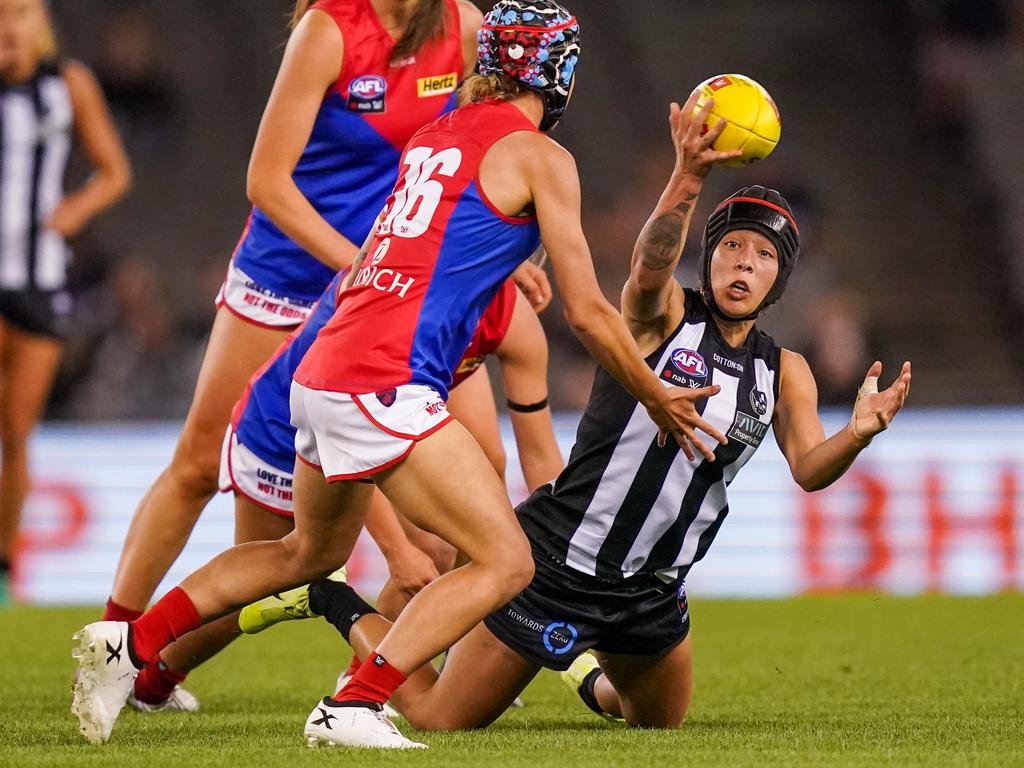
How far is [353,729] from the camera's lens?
3998 millimetres

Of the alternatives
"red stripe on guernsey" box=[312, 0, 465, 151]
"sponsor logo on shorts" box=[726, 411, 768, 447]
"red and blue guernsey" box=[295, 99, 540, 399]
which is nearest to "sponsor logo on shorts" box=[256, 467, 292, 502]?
"red and blue guernsey" box=[295, 99, 540, 399]

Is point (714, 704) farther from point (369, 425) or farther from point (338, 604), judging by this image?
point (369, 425)

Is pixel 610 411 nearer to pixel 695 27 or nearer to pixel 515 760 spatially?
pixel 515 760

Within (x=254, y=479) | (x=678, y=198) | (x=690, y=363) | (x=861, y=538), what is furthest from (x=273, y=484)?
(x=861, y=538)

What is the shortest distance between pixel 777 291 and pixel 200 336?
838 cm

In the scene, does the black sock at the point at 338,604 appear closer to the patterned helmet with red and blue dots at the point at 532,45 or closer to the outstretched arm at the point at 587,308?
the outstretched arm at the point at 587,308

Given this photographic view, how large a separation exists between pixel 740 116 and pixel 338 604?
181 cm

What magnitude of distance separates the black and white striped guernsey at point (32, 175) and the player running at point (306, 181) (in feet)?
10.6

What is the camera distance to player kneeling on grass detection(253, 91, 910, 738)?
4602 mm

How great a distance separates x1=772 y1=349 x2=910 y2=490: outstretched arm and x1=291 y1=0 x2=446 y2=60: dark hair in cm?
161

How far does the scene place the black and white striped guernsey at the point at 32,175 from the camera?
856 cm

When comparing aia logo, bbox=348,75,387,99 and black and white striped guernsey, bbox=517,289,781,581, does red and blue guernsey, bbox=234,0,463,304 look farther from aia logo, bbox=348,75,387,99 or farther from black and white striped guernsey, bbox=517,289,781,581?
black and white striped guernsey, bbox=517,289,781,581

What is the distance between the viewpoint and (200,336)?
1252 centimetres

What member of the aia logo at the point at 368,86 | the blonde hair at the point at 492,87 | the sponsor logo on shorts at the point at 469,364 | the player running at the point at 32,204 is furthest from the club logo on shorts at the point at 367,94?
the player running at the point at 32,204
